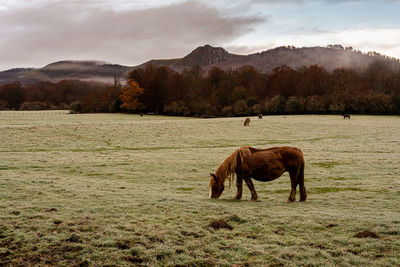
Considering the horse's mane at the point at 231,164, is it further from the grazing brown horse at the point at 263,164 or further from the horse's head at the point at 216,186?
the horse's head at the point at 216,186

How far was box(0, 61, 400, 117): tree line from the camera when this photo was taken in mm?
86125

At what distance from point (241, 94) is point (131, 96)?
36.6 m

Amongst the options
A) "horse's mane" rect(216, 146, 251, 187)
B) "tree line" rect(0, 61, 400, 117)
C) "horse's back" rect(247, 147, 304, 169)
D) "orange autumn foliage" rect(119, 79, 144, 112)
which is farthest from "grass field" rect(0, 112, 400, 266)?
"tree line" rect(0, 61, 400, 117)

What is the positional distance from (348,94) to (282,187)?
85077 millimetres

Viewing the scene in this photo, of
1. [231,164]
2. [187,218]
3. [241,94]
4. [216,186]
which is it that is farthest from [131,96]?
[187,218]

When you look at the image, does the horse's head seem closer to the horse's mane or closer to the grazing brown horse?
the grazing brown horse

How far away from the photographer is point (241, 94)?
A: 10069 centimetres

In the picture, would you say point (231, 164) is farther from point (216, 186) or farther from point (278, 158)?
point (278, 158)

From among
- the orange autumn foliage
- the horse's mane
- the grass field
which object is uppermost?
the orange autumn foliage

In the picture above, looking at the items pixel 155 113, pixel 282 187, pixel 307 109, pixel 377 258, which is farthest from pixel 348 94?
pixel 377 258

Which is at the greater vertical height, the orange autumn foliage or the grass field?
the orange autumn foliage

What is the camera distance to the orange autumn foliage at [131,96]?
8912cm

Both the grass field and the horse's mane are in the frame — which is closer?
the grass field

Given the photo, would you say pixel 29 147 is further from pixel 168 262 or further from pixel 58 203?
pixel 168 262
